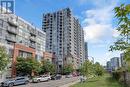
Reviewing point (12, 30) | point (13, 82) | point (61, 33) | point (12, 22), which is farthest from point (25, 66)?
point (61, 33)

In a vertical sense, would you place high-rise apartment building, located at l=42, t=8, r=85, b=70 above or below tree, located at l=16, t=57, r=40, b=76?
above

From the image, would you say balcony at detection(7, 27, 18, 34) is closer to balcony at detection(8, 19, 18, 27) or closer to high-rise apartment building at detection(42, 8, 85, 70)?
balcony at detection(8, 19, 18, 27)

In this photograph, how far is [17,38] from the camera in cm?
7012

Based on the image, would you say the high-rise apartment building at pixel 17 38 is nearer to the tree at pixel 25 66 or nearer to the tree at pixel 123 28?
the tree at pixel 25 66

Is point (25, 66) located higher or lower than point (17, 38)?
lower

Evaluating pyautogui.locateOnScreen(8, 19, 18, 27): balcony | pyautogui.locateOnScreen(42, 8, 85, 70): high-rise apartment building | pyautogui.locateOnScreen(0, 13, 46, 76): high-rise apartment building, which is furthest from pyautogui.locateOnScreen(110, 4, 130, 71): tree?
pyautogui.locateOnScreen(42, 8, 85, 70): high-rise apartment building

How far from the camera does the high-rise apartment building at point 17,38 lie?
6362 centimetres

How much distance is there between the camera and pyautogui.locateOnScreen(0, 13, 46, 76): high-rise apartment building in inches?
2505

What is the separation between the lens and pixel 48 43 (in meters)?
175

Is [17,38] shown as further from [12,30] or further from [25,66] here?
[25,66]

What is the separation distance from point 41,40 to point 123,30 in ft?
268

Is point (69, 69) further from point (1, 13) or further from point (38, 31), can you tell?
point (1, 13)

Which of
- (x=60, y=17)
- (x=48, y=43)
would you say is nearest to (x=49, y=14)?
(x=60, y=17)

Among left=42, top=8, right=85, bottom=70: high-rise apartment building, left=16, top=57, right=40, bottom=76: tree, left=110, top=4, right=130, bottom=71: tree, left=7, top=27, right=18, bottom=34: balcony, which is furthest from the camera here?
left=42, top=8, right=85, bottom=70: high-rise apartment building
